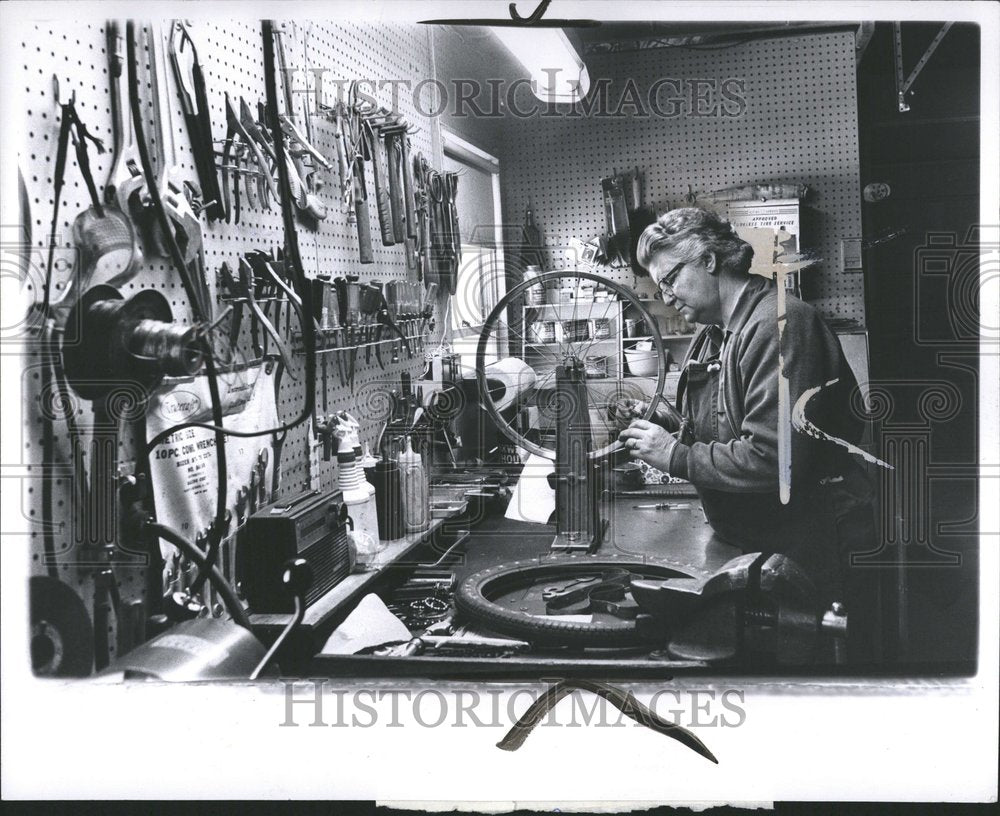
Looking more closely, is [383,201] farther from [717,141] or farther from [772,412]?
[772,412]

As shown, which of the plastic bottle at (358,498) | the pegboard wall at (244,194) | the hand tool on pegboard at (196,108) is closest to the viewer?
the pegboard wall at (244,194)

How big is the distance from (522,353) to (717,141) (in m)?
0.49

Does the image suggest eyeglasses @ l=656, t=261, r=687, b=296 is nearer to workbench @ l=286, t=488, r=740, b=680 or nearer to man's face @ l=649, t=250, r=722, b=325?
man's face @ l=649, t=250, r=722, b=325

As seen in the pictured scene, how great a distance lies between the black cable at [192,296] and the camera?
3.79ft

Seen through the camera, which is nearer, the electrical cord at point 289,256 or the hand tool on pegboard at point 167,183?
the hand tool on pegboard at point 167,183

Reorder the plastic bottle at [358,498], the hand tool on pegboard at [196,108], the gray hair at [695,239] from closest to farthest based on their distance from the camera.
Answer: the hand tool on pegboard at [196,108], the gray hair at [695,239], the plastic bottle at [358,498]

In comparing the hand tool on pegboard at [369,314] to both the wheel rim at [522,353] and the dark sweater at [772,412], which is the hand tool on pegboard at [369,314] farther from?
the dark sweater at [772,412]

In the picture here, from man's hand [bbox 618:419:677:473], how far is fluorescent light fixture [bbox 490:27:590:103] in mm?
567

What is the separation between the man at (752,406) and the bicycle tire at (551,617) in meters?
0.18

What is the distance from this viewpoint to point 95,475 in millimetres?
1189

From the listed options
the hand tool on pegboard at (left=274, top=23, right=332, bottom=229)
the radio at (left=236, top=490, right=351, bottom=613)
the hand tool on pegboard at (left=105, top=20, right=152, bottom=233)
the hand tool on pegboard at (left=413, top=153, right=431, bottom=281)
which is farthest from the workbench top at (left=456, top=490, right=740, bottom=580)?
the hand tool on pegboard at (left=105, top=20, right=152, bottom=233)

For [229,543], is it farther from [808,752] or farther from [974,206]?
[974,206]

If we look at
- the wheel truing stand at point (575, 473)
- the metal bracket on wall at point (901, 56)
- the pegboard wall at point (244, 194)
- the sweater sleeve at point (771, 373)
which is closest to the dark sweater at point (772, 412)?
the sweater sleeve at point (771, 373)

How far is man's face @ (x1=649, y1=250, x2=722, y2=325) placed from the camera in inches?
53.1
